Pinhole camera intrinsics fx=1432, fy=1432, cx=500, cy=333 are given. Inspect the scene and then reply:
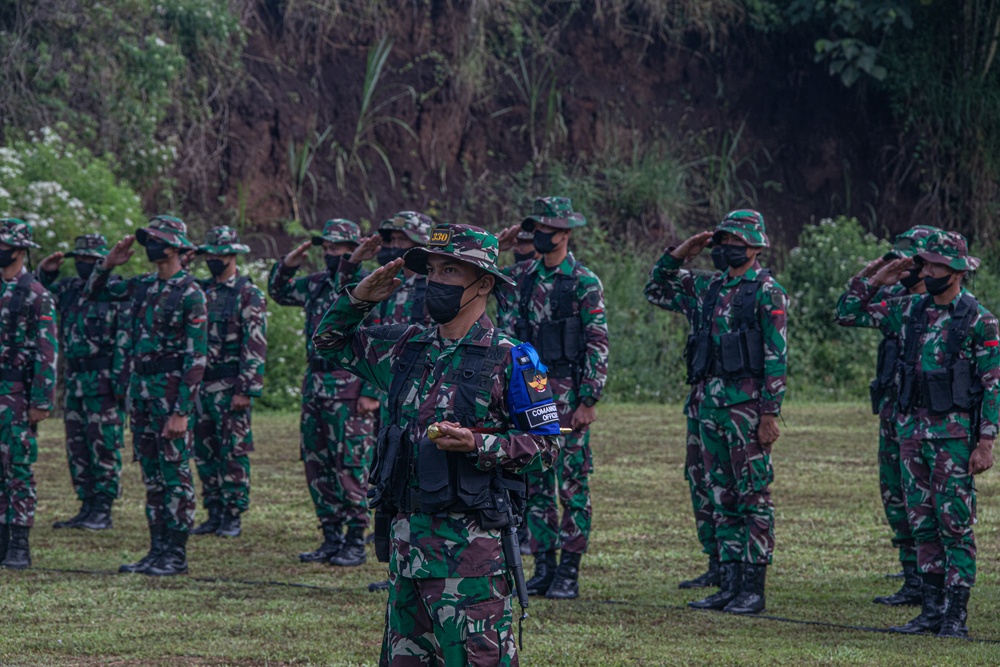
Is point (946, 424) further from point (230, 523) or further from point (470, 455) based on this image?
point (230, 523)

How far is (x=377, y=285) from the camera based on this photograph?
532cm

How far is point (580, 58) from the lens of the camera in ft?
86.5

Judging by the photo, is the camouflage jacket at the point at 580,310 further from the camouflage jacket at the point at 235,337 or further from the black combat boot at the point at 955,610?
the camouflage jacket at the point at 235,337

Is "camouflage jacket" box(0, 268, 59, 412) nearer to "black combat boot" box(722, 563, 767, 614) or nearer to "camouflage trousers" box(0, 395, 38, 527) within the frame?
"camouflage trousers" box(0, 395, 38, 527)

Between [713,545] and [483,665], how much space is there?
4.27m

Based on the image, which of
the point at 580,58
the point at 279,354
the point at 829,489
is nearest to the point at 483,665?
the point at 829,489

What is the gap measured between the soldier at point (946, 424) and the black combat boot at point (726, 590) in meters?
0.99

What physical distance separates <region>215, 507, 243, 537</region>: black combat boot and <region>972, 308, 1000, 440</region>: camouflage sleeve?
18.8 ft

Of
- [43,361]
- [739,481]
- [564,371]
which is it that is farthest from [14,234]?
[739,481]

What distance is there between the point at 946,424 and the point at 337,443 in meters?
4.22

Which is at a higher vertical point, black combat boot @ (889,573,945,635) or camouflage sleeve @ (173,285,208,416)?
camouflage sleeve @ (173,285,208,416)

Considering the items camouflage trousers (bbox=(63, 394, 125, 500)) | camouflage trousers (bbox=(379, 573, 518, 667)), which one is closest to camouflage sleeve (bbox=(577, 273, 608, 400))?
camouflage trousers (bbox=(379, 573, 518, 667))

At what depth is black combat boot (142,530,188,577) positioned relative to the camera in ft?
30.3

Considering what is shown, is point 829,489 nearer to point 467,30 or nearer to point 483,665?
point 483,665
